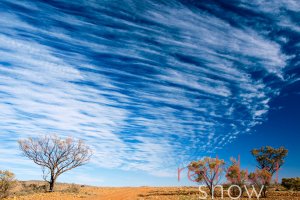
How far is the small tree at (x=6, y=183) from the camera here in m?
37.8

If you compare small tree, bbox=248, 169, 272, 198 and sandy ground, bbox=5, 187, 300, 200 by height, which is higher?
small tree, bbox=248, 169, 272, 198

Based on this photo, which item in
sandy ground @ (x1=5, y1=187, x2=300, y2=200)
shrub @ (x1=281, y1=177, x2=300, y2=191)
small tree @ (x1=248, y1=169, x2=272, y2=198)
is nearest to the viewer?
sandy ground @ (x1=5, y1=187, x2=300, y2=200)

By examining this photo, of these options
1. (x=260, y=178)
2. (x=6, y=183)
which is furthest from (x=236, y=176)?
(x=6, y=183)

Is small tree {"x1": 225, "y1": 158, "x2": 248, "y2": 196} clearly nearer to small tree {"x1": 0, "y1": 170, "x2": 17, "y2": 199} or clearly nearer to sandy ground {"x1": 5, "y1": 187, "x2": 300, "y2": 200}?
sandy ground {"x1": 5, "y1": 187, "x2": 300, "y2": 200}

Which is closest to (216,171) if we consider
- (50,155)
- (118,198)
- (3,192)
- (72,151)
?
(118,198)

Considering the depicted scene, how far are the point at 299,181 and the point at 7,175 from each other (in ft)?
169

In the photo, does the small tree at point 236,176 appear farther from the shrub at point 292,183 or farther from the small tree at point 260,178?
the shrub at point 292,183

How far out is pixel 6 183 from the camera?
3875 centimetres

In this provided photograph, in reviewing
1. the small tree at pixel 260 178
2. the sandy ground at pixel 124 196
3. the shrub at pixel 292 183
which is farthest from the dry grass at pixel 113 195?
the shrub at pixel 292 183

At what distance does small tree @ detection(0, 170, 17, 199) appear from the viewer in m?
37.8

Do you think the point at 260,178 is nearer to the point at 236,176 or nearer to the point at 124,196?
the point at 236,176

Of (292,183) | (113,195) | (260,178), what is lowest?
Answer: (113,195)

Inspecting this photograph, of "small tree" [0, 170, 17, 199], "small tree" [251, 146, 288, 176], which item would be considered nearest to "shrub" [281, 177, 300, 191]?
"small tree" [251, 146, 288, 176]

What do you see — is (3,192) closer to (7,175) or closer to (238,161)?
(7,175)
